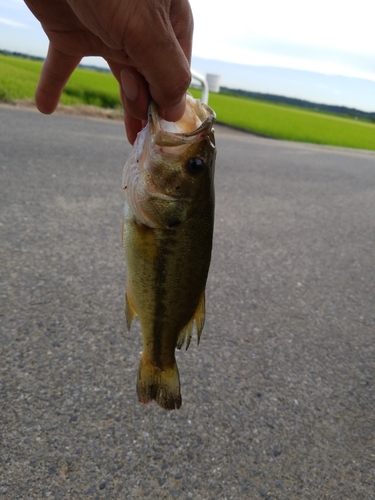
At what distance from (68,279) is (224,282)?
1.42m

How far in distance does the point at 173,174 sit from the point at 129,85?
349 millimetres

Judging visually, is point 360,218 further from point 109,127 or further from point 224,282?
point 109,127

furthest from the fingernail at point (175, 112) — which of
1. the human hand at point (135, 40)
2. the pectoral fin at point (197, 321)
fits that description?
the pectoral fin at point (197, 321)

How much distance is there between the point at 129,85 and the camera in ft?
5.05

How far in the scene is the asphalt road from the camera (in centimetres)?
225

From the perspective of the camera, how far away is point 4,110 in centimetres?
991

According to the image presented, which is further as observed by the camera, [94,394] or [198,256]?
[94,394]

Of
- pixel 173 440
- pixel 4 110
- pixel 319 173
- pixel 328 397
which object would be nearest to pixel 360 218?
pixel 319 173

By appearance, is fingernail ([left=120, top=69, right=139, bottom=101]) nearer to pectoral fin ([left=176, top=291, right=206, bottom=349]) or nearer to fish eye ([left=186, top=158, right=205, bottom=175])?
fish eye ([left=186, top=158, right=205, bottom=175])

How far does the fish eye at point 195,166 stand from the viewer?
1661 millimetres

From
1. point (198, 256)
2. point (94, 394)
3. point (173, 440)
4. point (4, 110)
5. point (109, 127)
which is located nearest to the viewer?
point (198, 256)

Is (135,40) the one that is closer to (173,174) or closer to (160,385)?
(173,174)

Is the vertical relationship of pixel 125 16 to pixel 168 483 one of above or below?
above

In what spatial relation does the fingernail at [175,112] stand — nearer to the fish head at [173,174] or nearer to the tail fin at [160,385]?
the fish head at [173,174]
